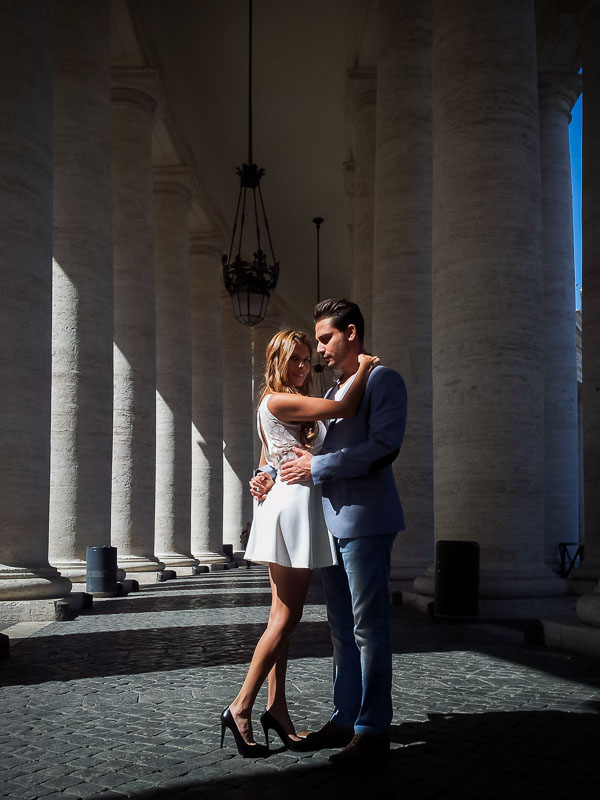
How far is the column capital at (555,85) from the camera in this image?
2947 cm

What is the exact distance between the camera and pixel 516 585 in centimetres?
1753

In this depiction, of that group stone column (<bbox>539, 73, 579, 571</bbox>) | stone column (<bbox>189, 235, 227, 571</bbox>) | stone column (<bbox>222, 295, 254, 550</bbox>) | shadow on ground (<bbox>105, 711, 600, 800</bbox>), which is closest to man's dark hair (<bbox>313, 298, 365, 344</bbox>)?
shadow on ground (<bbox>105, 711, 600, 800</bbox>)

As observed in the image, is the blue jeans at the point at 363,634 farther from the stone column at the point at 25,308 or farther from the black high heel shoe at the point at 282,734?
the stone column at the point at 25,308

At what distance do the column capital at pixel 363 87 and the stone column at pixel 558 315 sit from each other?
7.17m

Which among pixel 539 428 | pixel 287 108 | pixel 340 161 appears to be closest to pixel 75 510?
pixel 539 428

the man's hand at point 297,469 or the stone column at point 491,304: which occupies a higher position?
the stone column at point 491,304

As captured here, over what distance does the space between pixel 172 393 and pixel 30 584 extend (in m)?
23.3

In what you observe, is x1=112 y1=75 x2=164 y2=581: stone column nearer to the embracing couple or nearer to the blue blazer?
the embracing couple

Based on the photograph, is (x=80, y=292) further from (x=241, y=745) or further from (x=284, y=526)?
(x=241, y=745)

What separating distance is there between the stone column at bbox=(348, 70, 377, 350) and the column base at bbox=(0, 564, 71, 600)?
57.4ft

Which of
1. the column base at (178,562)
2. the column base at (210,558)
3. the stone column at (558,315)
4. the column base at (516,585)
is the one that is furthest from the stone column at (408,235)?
the column base at (210,558)

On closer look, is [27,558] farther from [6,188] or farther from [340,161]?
[340,161]

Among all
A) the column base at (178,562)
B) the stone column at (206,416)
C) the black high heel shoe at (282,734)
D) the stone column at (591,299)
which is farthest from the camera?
the stone column at (206,416)

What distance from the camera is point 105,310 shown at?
84.5 ft
